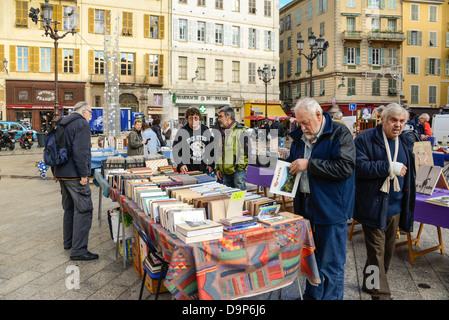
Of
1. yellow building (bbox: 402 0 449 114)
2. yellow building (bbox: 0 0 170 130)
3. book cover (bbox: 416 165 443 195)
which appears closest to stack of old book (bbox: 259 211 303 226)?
book cover (bbox: 416 165 443 195)

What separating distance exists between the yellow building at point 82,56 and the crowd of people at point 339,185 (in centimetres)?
2518

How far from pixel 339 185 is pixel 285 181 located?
417 millimetres

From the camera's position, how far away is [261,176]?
6.36 metres

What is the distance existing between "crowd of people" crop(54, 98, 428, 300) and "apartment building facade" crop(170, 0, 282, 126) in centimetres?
2587

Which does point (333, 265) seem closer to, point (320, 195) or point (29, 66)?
point (320, 195)

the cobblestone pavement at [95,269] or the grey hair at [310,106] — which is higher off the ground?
the grey hair at [310,106]

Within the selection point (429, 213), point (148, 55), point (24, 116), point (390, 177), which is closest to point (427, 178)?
point (429, 213)

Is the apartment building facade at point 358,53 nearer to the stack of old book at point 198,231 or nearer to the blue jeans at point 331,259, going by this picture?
the blue jeans at point 331,259

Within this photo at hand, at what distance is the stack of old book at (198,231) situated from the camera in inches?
97.5

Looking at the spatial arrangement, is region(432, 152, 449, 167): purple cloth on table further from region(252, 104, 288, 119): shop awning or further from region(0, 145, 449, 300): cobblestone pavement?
region(252, 104, 288, 119): shop awning

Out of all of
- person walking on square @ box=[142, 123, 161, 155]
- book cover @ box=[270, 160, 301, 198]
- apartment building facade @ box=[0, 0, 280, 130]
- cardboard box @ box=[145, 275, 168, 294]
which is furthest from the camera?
apartment building facade @ box=[0, 0, 280, 130]

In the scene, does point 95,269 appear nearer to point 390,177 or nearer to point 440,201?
point 390,177

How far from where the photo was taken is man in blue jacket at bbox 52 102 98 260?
429 cm

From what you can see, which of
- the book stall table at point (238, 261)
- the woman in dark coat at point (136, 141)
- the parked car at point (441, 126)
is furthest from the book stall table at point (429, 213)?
the parked car at point (441, 126)
